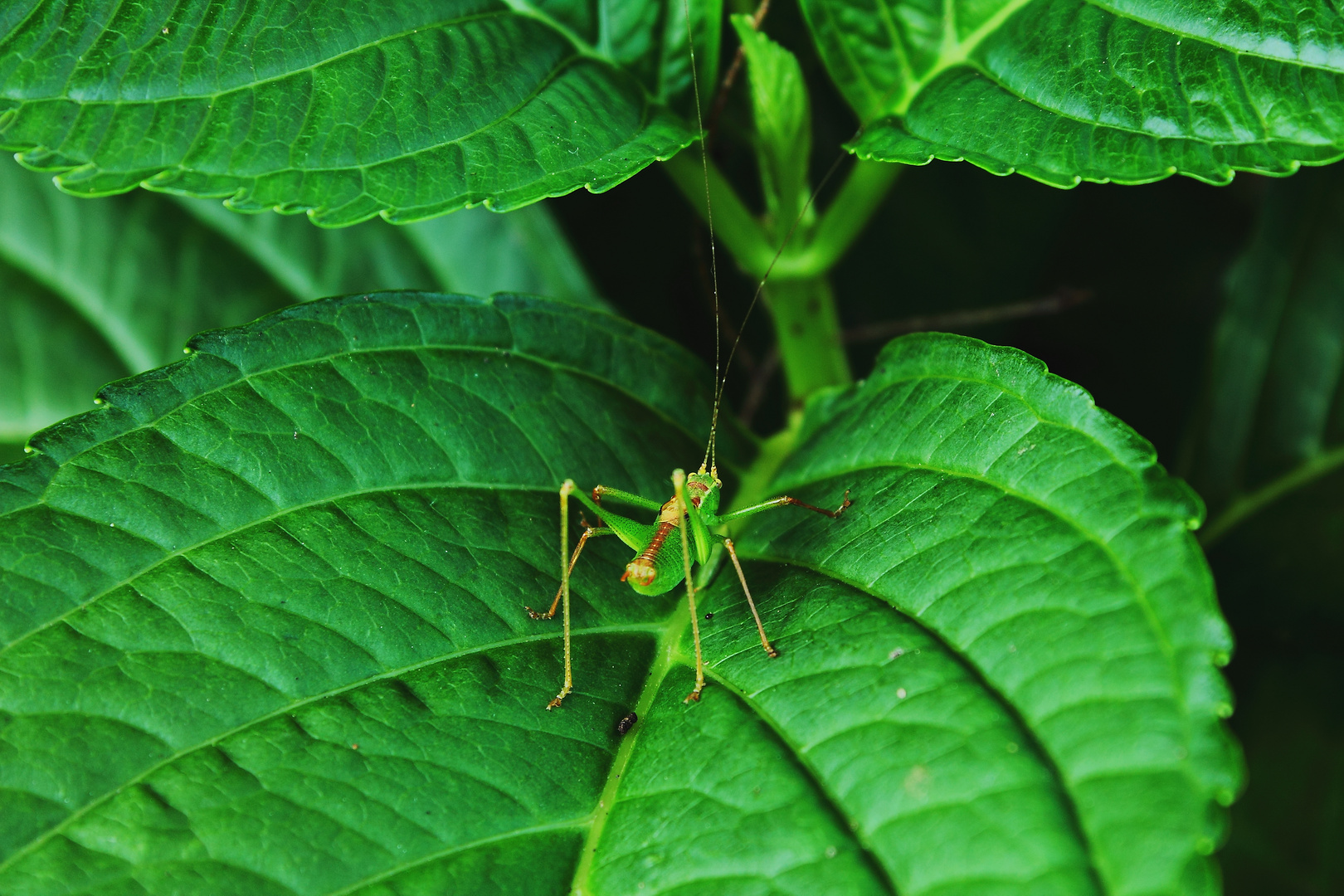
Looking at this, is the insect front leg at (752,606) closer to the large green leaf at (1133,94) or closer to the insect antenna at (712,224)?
the insect antenna at (712,224)

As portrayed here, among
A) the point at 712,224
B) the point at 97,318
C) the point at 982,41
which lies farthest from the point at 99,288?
the point at 982,41

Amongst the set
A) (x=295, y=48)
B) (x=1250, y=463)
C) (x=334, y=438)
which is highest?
(x=295, y=48)

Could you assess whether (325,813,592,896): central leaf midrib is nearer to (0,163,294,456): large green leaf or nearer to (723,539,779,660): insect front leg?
(723,539,779,660): insect front leg

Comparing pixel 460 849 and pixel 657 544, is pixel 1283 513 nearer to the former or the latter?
pixel 657 544

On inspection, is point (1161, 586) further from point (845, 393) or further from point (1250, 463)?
point (1250, 463)

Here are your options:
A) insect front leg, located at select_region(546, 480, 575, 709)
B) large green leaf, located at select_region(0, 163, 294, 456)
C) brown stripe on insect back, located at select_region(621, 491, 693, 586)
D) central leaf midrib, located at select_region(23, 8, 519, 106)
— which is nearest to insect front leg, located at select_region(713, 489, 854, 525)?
brown stripe on insect back, located at select_region(621, 491, 693, 586)

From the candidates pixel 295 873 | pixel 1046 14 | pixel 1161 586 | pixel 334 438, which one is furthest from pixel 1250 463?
pixel 295 873

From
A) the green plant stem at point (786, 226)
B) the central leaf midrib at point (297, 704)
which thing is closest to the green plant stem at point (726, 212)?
the green plant stem at point (786, 226)
